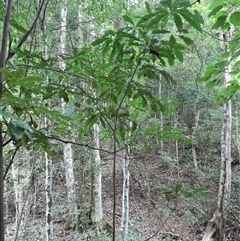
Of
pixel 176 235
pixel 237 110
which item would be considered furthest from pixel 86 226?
pixel 237 110

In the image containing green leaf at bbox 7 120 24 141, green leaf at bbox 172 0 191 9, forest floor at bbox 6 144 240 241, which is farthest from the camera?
forest floor at bbox 6 144 240 241

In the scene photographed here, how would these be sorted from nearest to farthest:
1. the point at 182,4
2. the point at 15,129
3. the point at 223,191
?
1. the point at 15,129
2. the point at 182,4
3. the point at 223,191

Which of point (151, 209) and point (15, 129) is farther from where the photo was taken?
point (151, 209)

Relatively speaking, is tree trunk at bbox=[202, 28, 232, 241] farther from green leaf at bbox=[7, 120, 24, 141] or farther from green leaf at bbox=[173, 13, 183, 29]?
green leaf at bbox=[7, 120, 24, 141]

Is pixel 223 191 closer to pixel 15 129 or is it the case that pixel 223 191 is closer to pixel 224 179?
pixel 224 179

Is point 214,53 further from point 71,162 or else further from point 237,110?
point 71,162

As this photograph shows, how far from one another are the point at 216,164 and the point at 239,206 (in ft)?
10.4

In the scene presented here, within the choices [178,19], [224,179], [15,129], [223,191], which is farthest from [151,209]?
[15,129]

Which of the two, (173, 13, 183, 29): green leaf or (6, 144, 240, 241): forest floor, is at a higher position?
(173, 13, 183, 29): green leaf

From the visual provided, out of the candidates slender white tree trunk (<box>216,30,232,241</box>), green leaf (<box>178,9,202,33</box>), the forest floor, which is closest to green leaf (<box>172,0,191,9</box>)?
→ green leaf (<box>178,9,202,33</box>)

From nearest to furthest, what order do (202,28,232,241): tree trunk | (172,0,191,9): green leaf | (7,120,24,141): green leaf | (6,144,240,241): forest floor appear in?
(7,120,24,141): green leaf
(172,0,191,9): green leaf
(6,144,240,241): forest floor
(202,28,232,241): tree trunk

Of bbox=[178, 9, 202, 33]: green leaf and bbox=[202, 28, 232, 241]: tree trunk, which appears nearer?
bbox=[178, 9, 202, 33]: green leaf

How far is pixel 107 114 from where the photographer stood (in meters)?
1.19

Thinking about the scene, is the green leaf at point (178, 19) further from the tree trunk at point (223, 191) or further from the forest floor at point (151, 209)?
the tree trunk at point (223, 191)
